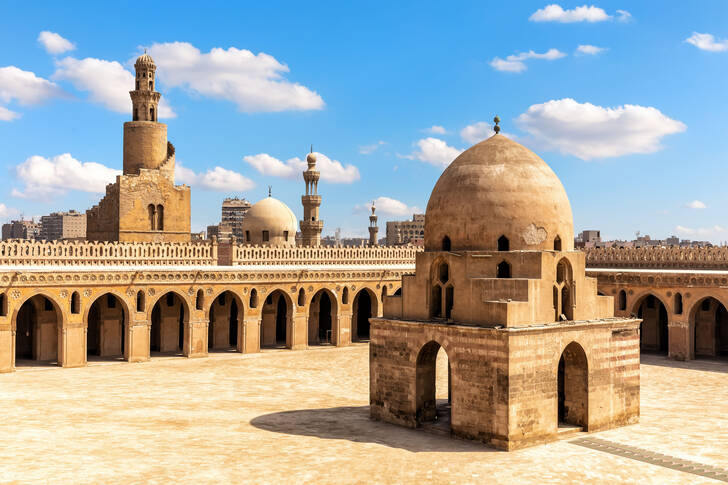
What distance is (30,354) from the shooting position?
2656 cm

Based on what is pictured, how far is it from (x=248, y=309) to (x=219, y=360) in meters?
2.60

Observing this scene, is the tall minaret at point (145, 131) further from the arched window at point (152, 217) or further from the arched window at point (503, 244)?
the arched window at point (503, 244)

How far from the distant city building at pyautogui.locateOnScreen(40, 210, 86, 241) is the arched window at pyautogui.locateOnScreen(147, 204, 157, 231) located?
301 ft

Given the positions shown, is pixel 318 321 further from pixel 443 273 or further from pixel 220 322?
pixel 443 273

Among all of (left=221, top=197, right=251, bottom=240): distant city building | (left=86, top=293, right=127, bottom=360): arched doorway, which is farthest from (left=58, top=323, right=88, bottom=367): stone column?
(left=221, top=197, right=251, bottom=240): distant city building

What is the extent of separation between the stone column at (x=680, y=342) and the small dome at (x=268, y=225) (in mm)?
20097

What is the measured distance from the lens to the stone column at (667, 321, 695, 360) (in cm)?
2734

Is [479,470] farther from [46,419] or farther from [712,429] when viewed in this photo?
[46,419]

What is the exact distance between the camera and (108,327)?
2711cm

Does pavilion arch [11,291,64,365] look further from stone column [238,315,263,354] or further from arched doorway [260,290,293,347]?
arched doorway [260,290,293,347]

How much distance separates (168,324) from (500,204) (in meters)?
17.7

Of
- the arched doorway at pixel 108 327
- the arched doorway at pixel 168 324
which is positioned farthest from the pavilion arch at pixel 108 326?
the arched doorway at pixel 168 324

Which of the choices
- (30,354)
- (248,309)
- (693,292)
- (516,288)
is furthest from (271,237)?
(516,288)

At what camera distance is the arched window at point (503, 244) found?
1554 centimetres
